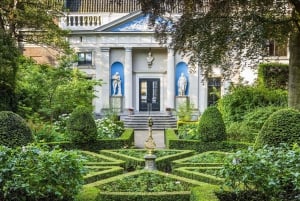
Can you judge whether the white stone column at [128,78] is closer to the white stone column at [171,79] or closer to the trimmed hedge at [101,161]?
the white stone column at [171,79]

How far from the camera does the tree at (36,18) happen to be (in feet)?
65.5

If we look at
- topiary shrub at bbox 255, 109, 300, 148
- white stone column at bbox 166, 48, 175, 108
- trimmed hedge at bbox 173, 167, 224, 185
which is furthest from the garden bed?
white stone column at bbox 166, 48, 175, 108

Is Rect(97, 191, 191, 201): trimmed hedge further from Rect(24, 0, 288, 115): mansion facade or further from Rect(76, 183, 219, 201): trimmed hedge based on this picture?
Rect(24, 0, 288, 115): mansion facade

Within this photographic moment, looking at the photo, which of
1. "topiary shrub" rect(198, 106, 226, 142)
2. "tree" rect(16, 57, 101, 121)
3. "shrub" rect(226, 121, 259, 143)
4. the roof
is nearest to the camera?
"topiary shrub" rect(198, 106, 226, 142)

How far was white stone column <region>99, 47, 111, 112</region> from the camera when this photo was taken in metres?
32.0

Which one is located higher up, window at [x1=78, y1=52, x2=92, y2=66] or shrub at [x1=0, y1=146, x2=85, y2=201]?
window at [x1=78, y1=52, x2=92, y2=66]

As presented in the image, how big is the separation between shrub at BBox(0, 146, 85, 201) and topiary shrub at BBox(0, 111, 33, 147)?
3659 millimetres

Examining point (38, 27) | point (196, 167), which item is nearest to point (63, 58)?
point (38, 27)

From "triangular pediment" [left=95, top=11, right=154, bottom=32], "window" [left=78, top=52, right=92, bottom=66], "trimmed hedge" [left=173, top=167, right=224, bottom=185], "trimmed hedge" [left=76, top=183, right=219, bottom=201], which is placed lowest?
"trimmed hedge" [left=173, top=167, right=224, bottom=185]

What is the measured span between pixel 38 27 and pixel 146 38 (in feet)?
39.5

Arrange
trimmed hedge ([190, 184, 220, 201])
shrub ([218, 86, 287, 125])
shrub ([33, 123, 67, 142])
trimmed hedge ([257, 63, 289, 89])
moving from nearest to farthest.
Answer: trimmed hedge ([190, 184, 220, 201])
shrub ([33, 123, 67, 142])
shrub ([218, 86, 287, 125])
trimmed hedge ([257, 63, 289, 89])

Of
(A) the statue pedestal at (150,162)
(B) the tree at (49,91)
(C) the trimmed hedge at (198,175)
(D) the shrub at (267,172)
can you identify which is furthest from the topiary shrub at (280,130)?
(B) the tree at (49,91)

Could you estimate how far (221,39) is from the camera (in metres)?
13.5

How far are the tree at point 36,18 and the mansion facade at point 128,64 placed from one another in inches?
373
